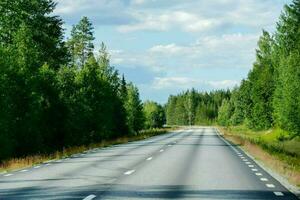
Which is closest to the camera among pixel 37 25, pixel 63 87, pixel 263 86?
pixel 63 87

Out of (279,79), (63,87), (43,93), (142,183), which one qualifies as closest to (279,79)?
(279,79)

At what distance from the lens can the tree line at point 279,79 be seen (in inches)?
2398

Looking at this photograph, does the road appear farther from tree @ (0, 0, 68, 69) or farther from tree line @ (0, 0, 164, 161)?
tree @ (0, 0, 68, 69)

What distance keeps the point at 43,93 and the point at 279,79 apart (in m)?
41.0

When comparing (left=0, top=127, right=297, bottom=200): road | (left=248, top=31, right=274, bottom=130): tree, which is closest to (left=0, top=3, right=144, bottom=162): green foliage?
(left=0, top=127, right=297, bottom=200): road

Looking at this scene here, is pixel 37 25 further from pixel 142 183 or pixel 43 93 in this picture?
pixel 142 183

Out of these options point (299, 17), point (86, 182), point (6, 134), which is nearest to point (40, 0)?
point (6, 134)

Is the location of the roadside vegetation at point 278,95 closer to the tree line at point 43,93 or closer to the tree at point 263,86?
the tree at point 263,86

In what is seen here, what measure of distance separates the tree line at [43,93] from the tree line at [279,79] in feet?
58.4

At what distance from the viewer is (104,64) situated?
76.9 meters

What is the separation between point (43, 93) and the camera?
3872 centimetres

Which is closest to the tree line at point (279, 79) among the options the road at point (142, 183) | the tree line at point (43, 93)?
the tree line at point (43, 93)

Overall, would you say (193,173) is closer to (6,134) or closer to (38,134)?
(6,134)

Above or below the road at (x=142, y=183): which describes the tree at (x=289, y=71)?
above
